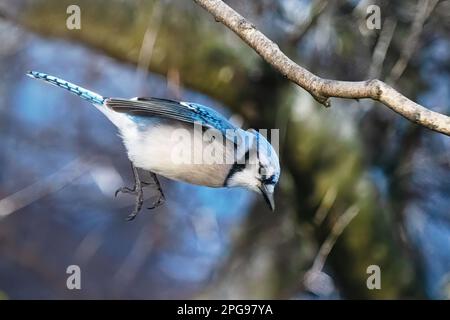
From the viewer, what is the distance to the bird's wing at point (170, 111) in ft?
4.83

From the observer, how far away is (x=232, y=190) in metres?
2.28

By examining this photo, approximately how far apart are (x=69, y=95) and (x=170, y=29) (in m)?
0.64

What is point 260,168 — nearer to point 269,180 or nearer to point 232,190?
point 269,180

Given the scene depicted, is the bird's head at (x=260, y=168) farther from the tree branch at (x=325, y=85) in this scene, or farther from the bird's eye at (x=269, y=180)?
the tree branch at (x=325, y=85)

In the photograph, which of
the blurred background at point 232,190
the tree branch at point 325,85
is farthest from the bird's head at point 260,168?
the blurred background at point 232,190

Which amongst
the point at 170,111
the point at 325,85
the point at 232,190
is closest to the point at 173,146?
the point at 170,111

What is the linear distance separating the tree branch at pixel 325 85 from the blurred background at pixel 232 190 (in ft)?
2.67

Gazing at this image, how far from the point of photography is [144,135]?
1461 millimetres

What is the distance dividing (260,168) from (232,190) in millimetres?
910

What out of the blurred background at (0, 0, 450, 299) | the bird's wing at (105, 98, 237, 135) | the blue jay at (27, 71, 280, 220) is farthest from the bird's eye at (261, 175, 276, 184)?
the blurred background at (0, 0, 450, 299)

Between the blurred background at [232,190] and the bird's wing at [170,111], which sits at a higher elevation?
the blurred background at [232,190]

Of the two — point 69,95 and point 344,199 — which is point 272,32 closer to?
point 344,199

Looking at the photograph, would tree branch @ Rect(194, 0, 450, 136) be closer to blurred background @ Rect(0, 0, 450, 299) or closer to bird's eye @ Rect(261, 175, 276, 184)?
bird's eye @ Rect(261, 175, 276, 184)
